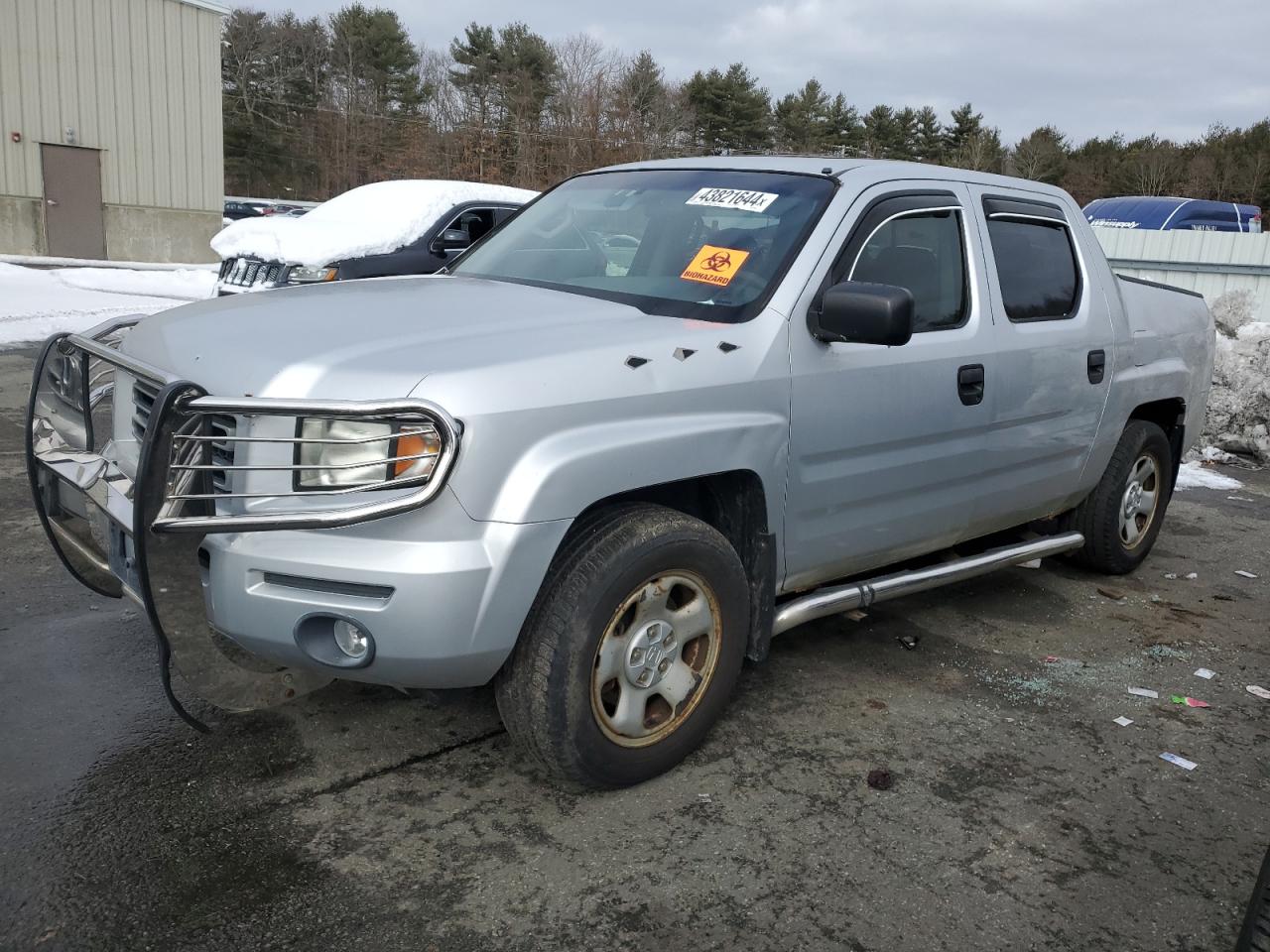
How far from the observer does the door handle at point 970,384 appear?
3.93 meters

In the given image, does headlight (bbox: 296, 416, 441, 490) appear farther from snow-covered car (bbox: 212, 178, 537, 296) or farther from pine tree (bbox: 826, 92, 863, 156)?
pine tree (bbox: 826, 92, 863, 156)

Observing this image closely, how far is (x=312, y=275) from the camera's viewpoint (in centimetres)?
938

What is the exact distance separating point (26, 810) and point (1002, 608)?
3.98 meters

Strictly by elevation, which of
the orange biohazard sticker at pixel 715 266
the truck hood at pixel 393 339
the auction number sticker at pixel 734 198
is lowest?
the truck hood at pixel 393 339

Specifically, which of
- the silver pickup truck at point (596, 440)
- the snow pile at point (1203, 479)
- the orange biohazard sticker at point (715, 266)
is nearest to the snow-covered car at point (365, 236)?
the silver pickup truck at point (596, 440)

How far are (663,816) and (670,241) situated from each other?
75.3 inches

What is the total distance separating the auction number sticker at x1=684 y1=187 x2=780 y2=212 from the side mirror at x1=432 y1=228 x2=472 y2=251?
6.11 meters

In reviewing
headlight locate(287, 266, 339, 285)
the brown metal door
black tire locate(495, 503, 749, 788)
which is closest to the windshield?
black tire locate(495, 503, 749, 788)

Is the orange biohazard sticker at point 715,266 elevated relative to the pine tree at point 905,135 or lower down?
lower down

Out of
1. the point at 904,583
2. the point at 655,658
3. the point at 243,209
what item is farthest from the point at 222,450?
the point at 243,209

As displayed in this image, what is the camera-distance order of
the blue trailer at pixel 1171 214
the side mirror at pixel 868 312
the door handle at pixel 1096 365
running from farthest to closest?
the blue trailer at pixel 1171 214 → the door handle at pixel 1096 365 → the side mirror at pixel 868 312

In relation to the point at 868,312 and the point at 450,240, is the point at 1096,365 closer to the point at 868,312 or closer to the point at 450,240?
the point at 868,312

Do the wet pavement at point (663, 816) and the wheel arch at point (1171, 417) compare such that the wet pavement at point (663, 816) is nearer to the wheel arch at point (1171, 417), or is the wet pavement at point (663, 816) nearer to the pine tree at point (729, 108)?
the wheel arch at point (1171, 417)

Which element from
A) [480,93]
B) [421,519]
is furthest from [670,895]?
[480,93]
